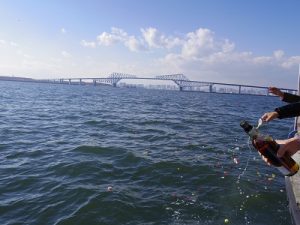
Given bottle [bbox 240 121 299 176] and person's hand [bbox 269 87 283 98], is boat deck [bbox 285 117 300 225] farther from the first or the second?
person's hand [bbox 269 87 283 98]

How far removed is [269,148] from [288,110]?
742 mm

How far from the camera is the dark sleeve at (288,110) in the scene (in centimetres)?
580

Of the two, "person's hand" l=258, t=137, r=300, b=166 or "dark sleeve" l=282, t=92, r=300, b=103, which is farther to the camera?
"dark sleeve" l=282, t=92, r=300, b=103

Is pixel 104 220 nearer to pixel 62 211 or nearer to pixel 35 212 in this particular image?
pixel 62 211

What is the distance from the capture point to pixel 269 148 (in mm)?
5816

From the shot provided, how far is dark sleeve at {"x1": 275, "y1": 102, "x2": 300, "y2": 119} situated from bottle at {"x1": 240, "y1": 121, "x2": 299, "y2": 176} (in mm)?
454

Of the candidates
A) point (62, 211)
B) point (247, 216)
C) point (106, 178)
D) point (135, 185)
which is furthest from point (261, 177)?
point (62, 211)

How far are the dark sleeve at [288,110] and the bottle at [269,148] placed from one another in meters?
0.45

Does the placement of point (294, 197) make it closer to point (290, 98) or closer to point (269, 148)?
point (290, 98)

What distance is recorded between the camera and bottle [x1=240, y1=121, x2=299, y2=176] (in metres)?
5.61

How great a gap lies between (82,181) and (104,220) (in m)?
2.91

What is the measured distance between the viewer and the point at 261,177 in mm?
12133

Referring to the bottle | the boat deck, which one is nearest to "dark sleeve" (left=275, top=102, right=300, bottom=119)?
the bottle

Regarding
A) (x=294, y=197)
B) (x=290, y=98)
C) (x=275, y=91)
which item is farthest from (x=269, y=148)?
(x=294, y=197)
